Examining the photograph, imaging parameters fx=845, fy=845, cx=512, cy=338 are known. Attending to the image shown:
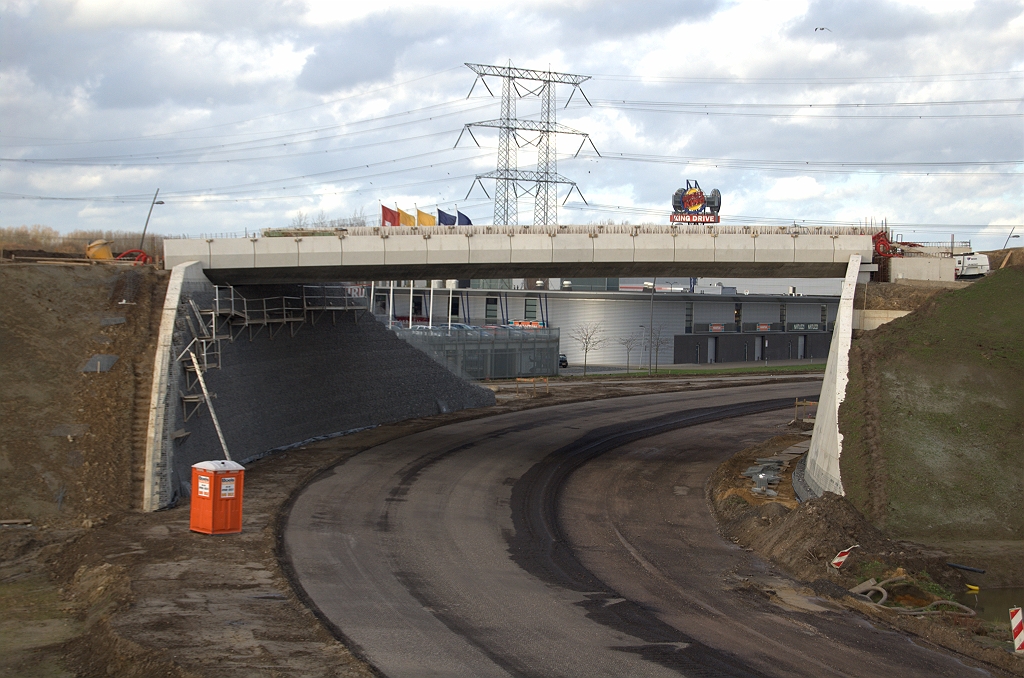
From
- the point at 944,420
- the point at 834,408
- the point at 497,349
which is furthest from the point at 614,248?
the point at 497,349

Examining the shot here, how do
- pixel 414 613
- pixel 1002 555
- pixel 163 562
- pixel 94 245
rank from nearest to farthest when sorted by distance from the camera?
pixel 414 613, pixel 163 562, pixel 1002 555, pixel 94 245

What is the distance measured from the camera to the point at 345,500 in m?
24.6

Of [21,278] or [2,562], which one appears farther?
[21,278]

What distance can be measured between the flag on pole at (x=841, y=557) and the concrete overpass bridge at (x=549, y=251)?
11471mm

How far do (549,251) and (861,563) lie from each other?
14.0 metres

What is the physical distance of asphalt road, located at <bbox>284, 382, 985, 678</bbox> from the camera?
13906 millimetres

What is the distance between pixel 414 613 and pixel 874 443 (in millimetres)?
13711

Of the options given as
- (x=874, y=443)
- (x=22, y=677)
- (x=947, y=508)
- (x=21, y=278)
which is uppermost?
(x=21, y=278)

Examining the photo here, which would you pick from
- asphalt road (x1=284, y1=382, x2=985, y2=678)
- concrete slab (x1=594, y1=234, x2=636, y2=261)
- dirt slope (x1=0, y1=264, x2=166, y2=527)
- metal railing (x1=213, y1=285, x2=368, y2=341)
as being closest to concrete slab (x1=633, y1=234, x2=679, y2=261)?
concrete slab (x1=594, y1=234, x2=636, y2=261)

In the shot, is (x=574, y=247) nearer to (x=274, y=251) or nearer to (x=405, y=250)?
(x=405, y=250)

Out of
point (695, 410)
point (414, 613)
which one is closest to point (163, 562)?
point (414, 613)

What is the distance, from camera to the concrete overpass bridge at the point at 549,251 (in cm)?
2794

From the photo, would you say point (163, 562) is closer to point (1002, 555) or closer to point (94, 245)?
point (94, 245)

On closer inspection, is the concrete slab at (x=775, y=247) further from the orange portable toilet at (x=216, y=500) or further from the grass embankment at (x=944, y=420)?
the orange portable toilet at (x=216, y=500)
